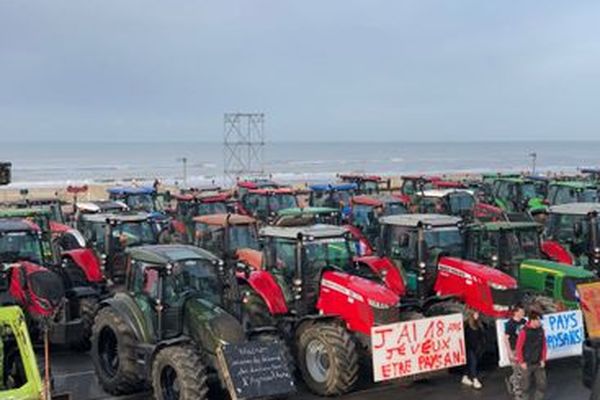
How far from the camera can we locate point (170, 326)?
31.8ft

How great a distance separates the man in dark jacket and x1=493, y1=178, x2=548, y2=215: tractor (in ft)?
50.7

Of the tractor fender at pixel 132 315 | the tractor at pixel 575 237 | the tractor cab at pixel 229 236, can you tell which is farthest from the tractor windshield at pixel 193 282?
the tractor at pixel 575 237

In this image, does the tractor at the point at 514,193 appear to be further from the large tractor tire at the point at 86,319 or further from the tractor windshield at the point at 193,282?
the tractor windshield at the point at 193,282

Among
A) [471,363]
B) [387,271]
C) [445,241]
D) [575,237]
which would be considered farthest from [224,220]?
[575,237]

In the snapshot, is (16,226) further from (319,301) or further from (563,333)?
(563,333)

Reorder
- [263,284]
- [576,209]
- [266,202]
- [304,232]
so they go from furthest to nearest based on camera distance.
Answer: [266,202] → [576,209] → [263,284] → [304,232]

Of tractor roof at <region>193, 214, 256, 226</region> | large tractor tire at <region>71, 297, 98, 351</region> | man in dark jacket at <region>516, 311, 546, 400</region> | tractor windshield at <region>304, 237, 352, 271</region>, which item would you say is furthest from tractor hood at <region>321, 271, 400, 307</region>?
tractor roof at <region>193, 214, 256, 226</region>

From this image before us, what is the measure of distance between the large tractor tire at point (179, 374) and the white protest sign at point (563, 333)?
172 inches

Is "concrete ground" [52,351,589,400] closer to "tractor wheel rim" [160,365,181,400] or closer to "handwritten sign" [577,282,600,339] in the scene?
"tractor wheel rim" [160,365,181,400]

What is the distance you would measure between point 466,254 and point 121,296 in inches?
219

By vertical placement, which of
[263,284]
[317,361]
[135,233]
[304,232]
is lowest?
[317,361]

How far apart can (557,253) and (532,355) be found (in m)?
5.60

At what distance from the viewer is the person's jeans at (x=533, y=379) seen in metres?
9.86

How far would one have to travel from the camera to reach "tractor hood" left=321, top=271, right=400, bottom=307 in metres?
10.5
